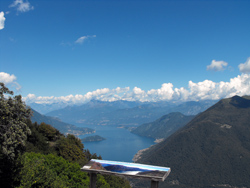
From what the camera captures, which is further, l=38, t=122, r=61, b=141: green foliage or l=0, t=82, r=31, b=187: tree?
l=38, t=122, r=61, b=141: green foliage

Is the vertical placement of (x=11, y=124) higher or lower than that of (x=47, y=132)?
higher

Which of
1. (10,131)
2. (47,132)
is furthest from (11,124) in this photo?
(47,132)

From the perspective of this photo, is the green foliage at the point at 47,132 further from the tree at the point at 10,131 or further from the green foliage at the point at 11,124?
the green foliage at the point at 11,124

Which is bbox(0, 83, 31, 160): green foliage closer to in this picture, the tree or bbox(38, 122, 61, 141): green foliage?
the tree

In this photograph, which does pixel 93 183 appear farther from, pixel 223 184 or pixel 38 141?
pixel 223 184

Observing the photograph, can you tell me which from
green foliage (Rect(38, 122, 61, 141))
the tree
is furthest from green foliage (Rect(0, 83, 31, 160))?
green foliage (Rect(38, 122, 61, 141))

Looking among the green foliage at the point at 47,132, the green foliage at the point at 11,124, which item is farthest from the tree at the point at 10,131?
the green foliage at the point at 47,132

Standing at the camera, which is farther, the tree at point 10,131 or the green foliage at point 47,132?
the green foliage at point 47,132

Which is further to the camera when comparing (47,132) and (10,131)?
(47,132)

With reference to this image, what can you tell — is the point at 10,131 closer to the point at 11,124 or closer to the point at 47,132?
the point at 11,124

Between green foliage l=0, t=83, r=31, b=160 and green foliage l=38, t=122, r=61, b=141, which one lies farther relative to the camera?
green foliage l=38, t=122, r=61, b=141
